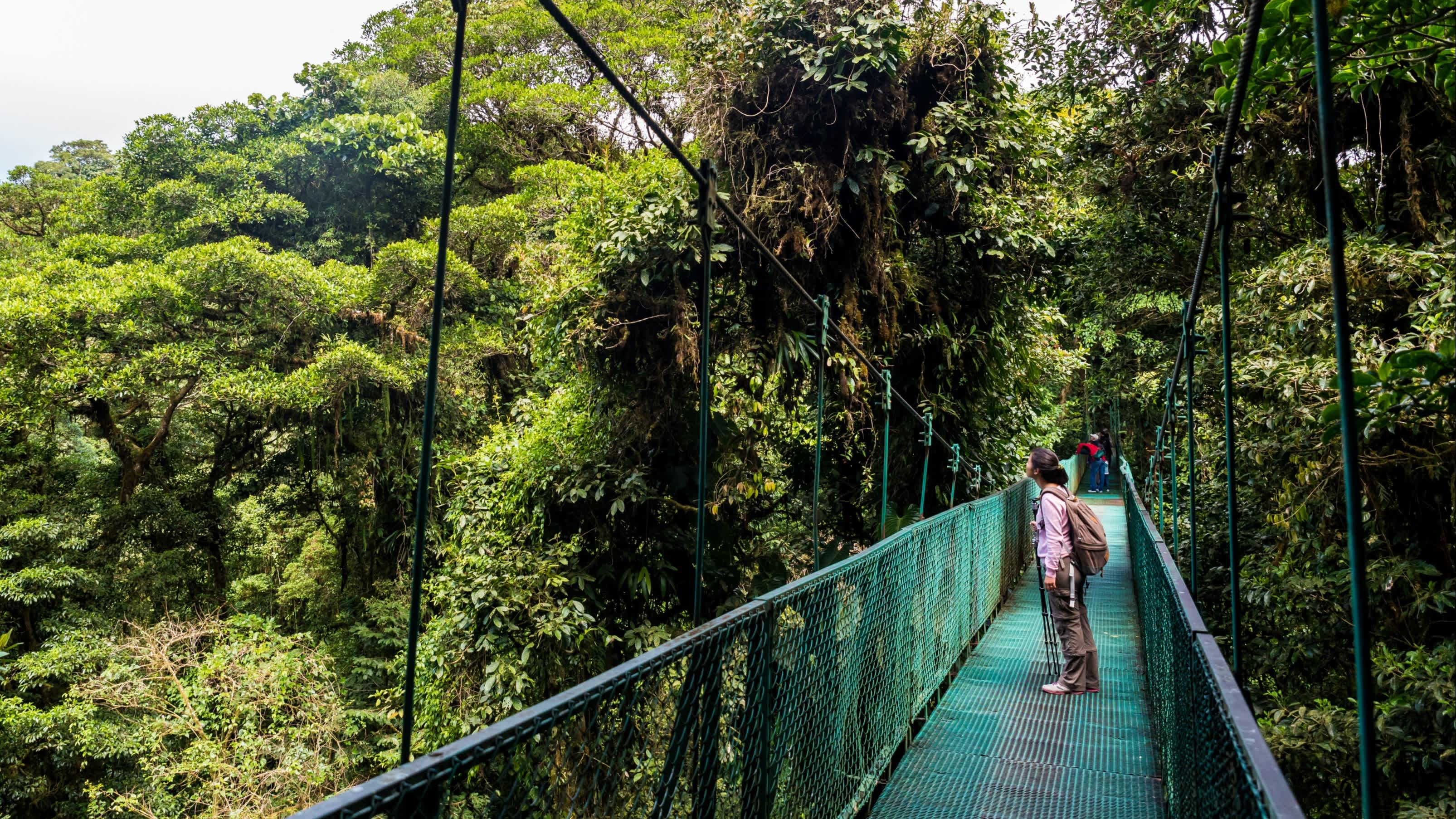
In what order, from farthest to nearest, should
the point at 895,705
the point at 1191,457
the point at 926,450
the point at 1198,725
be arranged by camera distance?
1. the point at 926,450
2. the point at 895,705
3. the point at 1191,457
4. the point at 1198,725

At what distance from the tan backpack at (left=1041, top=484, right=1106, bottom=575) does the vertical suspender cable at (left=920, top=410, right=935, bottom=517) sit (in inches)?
38.7

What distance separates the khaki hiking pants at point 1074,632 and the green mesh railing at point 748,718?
416 millimetres

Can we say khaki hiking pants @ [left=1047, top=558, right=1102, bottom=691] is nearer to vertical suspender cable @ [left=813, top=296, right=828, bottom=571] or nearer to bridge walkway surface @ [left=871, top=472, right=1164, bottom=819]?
bridge walkway surface @ [left=871, top=472, right=1164, bottom=819]

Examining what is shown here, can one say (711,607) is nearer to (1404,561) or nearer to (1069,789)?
(1069,789)

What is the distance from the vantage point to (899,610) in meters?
2.66

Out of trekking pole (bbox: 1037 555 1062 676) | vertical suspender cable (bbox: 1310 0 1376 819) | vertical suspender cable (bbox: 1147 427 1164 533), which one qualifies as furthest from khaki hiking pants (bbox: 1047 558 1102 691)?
vertical suspender cable (bbox: 1310 0 1376 819)

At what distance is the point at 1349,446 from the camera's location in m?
0.74

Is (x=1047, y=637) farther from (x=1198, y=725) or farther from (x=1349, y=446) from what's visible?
(x=1349, y=446)

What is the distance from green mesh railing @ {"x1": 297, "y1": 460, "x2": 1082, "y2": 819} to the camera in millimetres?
899

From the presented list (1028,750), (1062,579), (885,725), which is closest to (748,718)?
(885,725)

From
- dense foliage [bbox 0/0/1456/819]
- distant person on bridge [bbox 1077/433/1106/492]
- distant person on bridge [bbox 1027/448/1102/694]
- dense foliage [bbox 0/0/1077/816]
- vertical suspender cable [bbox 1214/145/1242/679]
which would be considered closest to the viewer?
vertical suspender cable [bbox 1214/145/1242/679]

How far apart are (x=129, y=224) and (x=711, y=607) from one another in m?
9.19

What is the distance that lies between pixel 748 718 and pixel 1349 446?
1125 millimetres

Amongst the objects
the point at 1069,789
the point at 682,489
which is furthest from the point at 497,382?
the point at 1069,789
